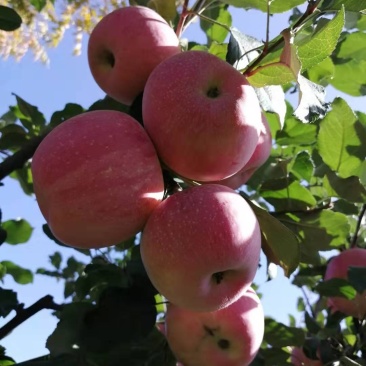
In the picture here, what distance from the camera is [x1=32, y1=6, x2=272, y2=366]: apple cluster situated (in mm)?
829

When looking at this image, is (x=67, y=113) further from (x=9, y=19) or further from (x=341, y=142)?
(x=341, y=142)

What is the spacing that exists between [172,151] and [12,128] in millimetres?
901

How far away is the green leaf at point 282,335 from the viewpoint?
1462 millimetres

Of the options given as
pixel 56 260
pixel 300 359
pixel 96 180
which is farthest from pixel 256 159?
pixel 56 260

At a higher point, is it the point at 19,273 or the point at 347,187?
the point at 347,187

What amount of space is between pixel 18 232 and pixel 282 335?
0.98 metres

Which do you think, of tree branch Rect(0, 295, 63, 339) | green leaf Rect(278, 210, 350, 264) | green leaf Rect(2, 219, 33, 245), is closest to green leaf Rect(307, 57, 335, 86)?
green leaf Rect(278, 210, 350, 264)

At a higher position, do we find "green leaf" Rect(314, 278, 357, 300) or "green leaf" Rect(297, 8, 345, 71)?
"green leaf" Rect(297, 8, 345, 71)

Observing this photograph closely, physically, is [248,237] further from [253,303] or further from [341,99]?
[341,99]

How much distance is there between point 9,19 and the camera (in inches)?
59.8

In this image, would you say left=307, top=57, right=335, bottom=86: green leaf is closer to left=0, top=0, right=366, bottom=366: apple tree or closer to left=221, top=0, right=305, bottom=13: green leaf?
left=0, top=0, right=366, bottom=366: apple tree

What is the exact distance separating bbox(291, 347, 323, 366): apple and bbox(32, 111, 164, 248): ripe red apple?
97cm

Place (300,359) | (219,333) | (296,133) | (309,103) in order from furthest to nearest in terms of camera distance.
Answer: (300,359)
(296,133)
(219,333)
(309,103)

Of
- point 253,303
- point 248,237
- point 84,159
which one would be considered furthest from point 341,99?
point 84,159
